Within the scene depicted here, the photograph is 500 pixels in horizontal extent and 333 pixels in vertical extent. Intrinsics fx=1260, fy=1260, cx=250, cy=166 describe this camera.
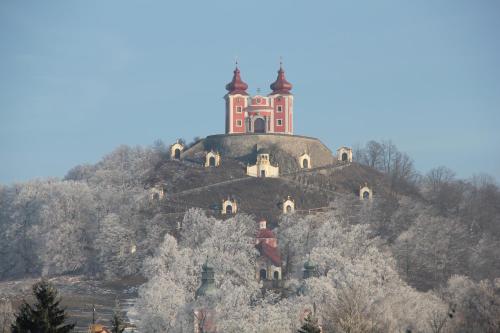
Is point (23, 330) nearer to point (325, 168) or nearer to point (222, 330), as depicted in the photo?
point (222, 330)

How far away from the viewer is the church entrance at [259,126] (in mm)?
146125

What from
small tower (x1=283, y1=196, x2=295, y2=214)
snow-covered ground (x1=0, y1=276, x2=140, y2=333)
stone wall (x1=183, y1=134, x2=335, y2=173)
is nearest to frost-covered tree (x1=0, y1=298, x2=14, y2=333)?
snow-covered ground (x1=0, y1=276, x2=140, y2=333)

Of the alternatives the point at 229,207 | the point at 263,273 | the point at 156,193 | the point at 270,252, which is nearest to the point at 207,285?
the point at 263,273

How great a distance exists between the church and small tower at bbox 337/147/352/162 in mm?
6141

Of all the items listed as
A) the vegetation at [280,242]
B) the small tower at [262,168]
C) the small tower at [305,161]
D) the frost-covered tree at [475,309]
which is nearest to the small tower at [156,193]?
the vegetation at [280,242]

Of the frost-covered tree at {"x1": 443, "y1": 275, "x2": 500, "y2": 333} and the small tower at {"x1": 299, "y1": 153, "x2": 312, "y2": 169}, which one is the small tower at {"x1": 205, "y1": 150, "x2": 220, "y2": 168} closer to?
the small tower at {"x1": 299, "y1": 153, "x2": 312, "y2": 169}

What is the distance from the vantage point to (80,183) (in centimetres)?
13200

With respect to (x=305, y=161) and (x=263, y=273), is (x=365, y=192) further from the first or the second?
(x=263, y=273)

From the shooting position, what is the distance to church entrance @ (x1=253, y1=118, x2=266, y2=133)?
Result: 479ft

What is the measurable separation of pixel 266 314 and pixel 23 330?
22430 millimetres

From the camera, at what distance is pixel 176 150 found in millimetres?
142250

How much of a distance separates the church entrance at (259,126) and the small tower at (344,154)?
30.0 ft

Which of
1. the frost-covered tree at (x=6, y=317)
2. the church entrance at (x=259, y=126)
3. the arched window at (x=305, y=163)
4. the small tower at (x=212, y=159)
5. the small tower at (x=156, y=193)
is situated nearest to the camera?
the frost-covered tree at (x=6, y=317)

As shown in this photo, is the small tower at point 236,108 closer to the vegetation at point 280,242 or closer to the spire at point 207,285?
the vegetation at point 280,242
